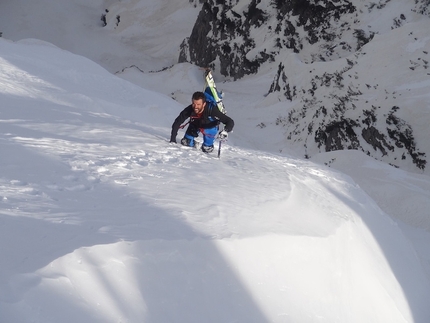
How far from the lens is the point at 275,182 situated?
5.61 meters

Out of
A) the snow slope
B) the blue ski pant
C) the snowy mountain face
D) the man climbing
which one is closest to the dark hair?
the man climbing

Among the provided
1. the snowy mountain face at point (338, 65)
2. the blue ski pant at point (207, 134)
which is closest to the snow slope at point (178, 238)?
the blue ski pant at point (207, 134)

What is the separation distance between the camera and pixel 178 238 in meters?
3.30

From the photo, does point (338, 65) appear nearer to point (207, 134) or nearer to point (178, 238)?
→ point (207, 134)

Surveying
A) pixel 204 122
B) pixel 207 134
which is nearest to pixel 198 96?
pixel 204 122

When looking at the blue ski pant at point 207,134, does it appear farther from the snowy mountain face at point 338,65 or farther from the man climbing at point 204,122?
the snowy mountain face at point 338,65

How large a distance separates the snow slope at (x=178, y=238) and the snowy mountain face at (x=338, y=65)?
9388 mm

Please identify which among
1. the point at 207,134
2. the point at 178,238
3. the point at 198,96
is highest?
the point at 198,96

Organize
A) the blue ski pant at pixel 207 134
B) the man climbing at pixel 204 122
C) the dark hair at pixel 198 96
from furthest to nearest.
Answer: the blue ski pant at pixel 207 134
the man climbing at pixel 204 122
the dark hair at pixel 198 96

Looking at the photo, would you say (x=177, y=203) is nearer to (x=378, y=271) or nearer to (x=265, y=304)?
(x=265, y=304)

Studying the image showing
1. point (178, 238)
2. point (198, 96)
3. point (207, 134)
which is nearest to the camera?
point (178, 238)

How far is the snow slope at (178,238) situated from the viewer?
104 inches

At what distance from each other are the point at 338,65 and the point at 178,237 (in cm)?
1857

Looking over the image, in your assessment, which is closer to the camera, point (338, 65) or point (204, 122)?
point (204, 122)
